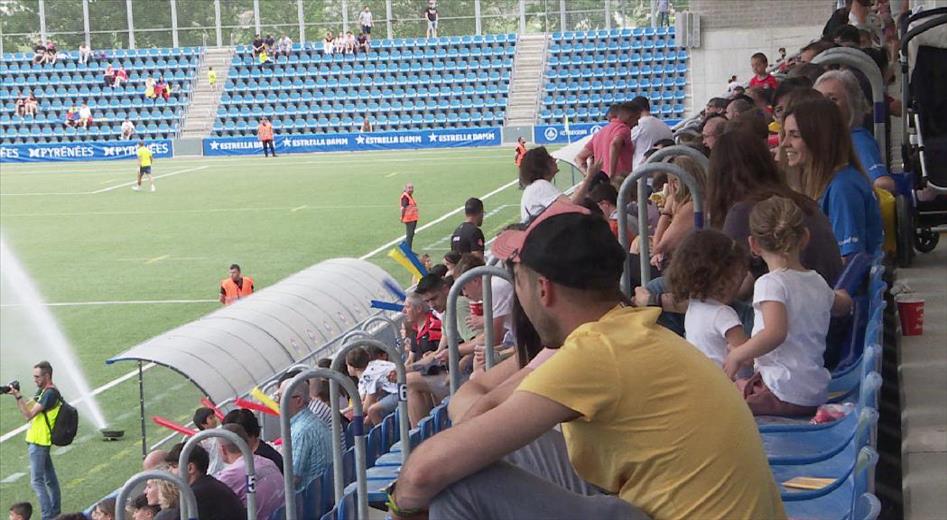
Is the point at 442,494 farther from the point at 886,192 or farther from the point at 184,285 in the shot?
the point at 184,285

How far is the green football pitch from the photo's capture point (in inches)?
560

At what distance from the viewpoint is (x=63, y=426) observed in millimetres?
13070

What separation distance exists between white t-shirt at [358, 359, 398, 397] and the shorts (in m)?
0.05

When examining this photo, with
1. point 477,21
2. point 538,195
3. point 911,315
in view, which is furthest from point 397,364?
point 477,21

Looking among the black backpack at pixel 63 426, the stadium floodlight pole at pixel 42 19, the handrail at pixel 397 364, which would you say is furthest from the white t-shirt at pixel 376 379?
the stadium floodlight pole at pixel 42 19

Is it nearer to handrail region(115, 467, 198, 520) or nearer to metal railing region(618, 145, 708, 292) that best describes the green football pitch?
handrail region(115, 467, 198, 520)

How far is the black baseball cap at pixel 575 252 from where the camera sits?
9.62ft

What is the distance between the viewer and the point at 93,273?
25.0 m

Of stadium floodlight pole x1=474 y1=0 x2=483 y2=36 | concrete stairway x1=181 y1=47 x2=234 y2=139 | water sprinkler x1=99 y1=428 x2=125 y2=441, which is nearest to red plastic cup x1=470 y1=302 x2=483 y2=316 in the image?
water sprinkler x1=99 y1=428 x2=125 y2=441

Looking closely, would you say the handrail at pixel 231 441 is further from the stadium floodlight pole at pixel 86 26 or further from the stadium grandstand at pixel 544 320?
the stadium floodlight pole at pixel 86 26

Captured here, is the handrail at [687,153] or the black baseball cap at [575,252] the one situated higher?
the handrail at [687,153]

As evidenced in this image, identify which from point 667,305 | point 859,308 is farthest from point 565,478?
point 859,308

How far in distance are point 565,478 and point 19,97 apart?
174ft

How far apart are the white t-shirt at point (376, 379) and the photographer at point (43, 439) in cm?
457
